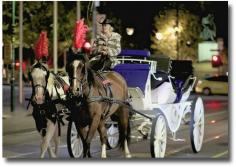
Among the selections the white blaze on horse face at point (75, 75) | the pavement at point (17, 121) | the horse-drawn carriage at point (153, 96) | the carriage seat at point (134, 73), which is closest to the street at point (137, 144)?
the pavement at point (17, 121)

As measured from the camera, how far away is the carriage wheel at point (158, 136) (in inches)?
416

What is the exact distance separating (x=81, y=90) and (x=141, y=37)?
11.8 metres

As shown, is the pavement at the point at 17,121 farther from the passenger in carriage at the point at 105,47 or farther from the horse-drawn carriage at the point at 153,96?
the passenger in carriage at the point at 105,47

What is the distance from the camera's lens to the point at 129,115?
10883 mm

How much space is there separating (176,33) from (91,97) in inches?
666

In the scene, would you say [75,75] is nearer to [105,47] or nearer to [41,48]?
[41,48]

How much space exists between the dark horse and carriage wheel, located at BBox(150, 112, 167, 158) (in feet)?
1.31

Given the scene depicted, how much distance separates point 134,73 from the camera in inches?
422

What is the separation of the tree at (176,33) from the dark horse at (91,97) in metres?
8.35

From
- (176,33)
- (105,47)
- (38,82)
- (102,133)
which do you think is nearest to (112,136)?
(102,133)

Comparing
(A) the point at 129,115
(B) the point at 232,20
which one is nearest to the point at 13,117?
(A) the point at 129,115

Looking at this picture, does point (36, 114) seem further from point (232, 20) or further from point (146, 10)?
point (146, 10)

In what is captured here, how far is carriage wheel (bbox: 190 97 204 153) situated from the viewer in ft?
40.2

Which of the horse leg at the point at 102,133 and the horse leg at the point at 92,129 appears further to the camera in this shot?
the horse leg at the point at 102,133
